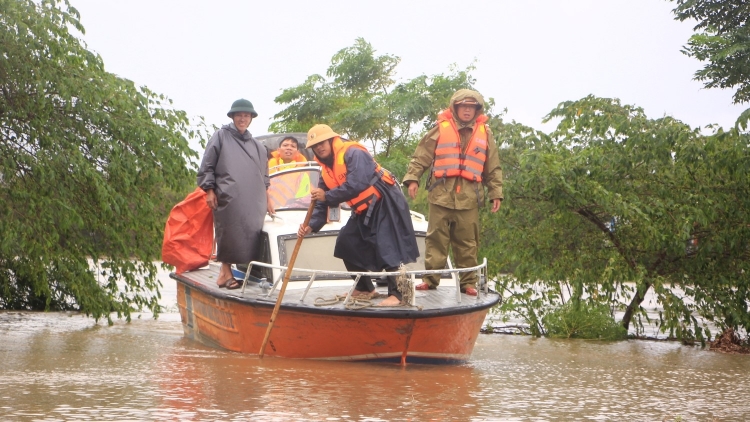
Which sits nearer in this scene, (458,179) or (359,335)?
(359,335)

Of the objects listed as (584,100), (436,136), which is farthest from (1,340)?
(584,100)

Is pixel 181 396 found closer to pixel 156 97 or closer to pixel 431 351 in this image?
pixel 431 351

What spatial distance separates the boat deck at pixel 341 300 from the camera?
8.27 m

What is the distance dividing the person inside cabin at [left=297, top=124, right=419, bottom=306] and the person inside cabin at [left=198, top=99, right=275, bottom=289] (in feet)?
3.28

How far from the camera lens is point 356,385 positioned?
7508 mm

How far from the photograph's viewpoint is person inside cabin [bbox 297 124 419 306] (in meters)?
8.78

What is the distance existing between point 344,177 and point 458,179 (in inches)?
44.0

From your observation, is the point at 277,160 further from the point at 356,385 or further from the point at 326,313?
the point at 356,385

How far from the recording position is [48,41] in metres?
10.8

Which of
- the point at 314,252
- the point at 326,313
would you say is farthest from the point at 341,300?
the point at 314,252

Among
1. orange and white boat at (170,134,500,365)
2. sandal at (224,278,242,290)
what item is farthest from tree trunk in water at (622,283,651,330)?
sandal at (224,278,242,290)

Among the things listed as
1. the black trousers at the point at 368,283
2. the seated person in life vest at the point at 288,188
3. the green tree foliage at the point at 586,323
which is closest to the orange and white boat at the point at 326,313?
the black trousers at the point at 368,283

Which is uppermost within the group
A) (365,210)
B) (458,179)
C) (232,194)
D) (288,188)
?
(288,188)

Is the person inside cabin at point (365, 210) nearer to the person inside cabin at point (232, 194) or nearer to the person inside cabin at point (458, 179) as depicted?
the person inside cabin at point (458, 179)
